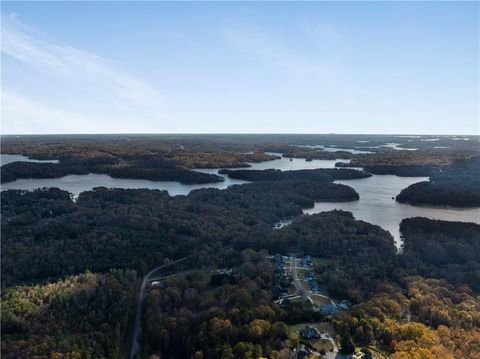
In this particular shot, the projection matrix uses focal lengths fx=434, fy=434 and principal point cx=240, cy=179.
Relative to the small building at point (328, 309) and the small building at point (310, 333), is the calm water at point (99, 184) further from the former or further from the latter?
the small building at point (310, 333)

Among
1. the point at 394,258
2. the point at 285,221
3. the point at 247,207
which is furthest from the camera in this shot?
the point at 247,207

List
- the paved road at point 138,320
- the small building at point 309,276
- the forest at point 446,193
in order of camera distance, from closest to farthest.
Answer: the paved road at point 138,320 < the small building at point 309,276 < the forest at point 446,193

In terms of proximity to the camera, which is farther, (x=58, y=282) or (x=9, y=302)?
(x=58, y=282)

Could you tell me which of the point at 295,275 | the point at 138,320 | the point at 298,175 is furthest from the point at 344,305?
the point at 298,175

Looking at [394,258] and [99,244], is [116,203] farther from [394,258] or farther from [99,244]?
[394,258]

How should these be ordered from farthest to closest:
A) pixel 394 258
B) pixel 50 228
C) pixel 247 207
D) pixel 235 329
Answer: pixel 247 207, pixel 50 228, pixel 394 258, pixel 235 329

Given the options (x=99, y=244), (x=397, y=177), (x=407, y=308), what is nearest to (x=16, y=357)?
(x=99, y=244)

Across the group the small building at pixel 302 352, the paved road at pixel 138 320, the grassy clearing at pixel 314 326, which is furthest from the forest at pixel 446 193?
the small building at pixel 302 352
